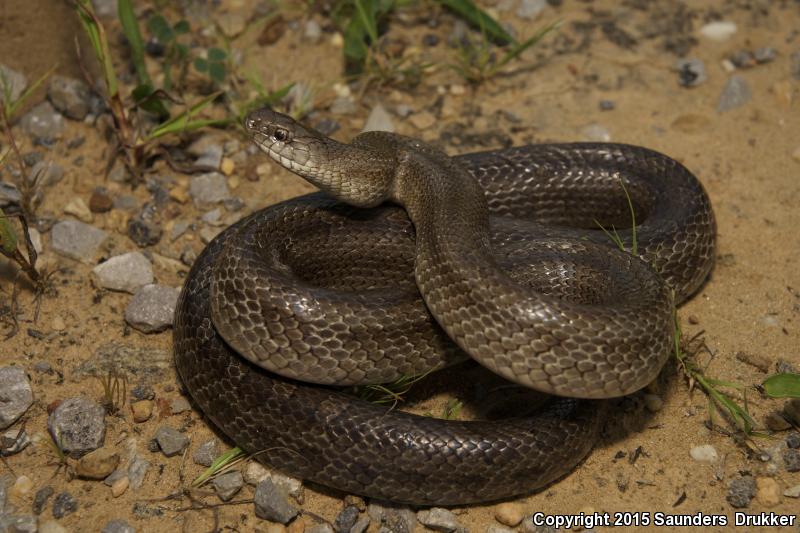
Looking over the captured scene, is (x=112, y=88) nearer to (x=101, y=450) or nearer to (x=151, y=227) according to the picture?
(x=151, y=227)

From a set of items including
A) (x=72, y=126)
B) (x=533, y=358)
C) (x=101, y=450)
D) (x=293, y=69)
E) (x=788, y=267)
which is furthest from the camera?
(x=293, y=69)

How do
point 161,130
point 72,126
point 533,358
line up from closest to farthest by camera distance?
point 533,358, point 161,130, point 72,126

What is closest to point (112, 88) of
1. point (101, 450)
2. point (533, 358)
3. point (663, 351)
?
point (101, 450)

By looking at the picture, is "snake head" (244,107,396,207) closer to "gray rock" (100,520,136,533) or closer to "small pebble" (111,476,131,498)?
"small pebble" (111,476,131,498)

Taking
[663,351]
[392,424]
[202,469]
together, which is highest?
[663,351]

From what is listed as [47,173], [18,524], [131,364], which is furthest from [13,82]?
[18,524]

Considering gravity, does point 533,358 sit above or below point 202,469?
above

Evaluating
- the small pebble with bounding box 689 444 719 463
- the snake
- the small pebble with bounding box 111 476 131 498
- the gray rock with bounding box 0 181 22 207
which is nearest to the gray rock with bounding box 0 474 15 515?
the small pebble with bounding box 111 476 131 498
